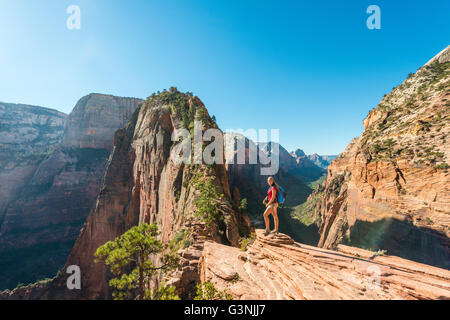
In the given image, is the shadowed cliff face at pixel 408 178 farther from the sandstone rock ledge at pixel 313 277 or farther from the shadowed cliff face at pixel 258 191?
the shadowed cliff face at pixel 258 191

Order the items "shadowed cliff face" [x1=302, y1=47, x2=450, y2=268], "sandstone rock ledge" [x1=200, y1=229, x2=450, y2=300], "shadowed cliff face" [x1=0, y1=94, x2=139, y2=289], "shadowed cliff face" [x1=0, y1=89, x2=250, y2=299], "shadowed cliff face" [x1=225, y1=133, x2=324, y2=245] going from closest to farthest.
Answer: "sandstone rock ledge" [x1=200, y1=229, x2=450, y2=300] → "shadowed cliff face" [x1=302, y1=47, x2=450, y2=268] → "shadowed cliff face" [x1=0, y1=89, x2=250, y2=299] → "shadowed cliff face" [x1=225, y1=133, x2=324, y2=245] → "shadowed cliff face" [x1=0, y1=94, x2=139, y2=289]

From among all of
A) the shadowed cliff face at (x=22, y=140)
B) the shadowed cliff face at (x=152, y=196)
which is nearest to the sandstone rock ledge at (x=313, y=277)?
the shadowed cliff face at (x=152, y=196)

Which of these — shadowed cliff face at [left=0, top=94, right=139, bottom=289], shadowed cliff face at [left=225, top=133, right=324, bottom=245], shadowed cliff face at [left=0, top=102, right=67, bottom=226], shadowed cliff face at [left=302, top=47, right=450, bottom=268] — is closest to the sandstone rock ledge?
shadowed cliff face at [left=302, top=47, right=450, bottom=268]

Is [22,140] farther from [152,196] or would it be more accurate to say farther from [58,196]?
[152,196]

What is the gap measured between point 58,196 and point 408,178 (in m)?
101

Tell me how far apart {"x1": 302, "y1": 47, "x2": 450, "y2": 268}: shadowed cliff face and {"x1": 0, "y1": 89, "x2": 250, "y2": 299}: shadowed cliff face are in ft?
46.7

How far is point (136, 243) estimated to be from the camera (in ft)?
29.1

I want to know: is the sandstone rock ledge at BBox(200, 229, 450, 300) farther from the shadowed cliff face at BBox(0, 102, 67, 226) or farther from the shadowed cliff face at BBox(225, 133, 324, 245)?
the shadowed cliff face at BBox(0, 102, 67, 226)

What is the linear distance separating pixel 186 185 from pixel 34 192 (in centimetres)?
8694

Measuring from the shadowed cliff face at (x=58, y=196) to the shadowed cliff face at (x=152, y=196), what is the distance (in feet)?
82.2

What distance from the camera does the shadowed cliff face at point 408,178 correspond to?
15227 millimetres

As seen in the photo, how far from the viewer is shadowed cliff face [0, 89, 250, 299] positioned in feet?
54.7

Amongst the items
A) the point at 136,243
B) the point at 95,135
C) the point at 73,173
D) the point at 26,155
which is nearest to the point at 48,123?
the point at 26,155

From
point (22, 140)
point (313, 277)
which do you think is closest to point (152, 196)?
point (313, 277)
